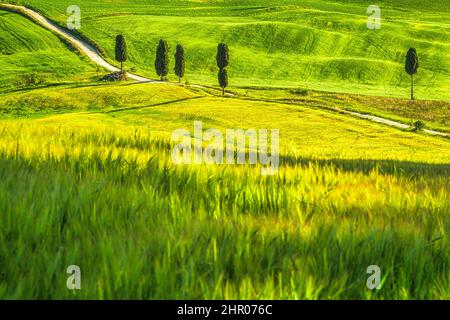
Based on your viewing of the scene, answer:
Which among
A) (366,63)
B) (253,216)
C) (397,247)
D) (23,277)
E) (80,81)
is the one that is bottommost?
(23,277)

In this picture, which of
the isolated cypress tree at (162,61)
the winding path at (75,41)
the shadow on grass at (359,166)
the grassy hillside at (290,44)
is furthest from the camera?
the grassy hillside at (290,44)

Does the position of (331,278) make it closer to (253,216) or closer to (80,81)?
(253,216)

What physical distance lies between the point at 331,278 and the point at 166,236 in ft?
3.00

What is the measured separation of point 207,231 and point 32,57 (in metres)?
145

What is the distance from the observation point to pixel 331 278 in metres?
3.24

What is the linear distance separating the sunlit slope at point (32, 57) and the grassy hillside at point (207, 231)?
121 metres

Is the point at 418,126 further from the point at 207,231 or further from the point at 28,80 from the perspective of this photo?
the point at 207,231

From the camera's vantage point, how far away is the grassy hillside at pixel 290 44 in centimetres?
13775

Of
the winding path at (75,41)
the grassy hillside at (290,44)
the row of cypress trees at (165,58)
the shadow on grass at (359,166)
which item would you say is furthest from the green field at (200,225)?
the grassy hillside at (290,44)

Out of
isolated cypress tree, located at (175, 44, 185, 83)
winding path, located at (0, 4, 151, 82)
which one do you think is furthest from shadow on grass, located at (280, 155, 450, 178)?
isolated cypress tree, located at (175, 44, 185, 83)

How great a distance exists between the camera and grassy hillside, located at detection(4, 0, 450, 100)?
452 ft

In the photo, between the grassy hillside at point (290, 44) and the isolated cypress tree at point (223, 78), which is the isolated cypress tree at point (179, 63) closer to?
the grassy hillside at point (290, 44)

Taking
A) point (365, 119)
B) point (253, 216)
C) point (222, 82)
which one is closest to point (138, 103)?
point (222, 82)

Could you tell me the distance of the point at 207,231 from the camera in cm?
358
